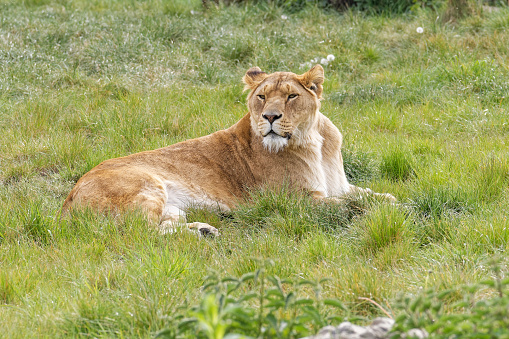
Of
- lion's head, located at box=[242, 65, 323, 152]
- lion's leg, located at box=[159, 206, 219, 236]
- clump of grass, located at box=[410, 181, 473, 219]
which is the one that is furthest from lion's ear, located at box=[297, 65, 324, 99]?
lion's leg, located at box=[159, 206, 219, 236]

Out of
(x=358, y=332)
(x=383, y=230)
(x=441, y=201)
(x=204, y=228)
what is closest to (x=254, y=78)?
(x=204, y=228)

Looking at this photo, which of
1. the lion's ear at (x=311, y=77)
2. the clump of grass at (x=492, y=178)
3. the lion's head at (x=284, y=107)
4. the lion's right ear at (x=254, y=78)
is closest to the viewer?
the clump of grass at (x=492, y=178)

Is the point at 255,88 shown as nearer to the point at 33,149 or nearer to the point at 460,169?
the point at 460,169

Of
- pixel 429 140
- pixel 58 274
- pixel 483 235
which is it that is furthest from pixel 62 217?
pixel 429 140

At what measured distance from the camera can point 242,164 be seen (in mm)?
5469

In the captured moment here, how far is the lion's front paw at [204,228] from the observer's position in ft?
15.1

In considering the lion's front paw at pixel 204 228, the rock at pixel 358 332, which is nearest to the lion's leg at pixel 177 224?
the lion's front paw at pixel 204 228

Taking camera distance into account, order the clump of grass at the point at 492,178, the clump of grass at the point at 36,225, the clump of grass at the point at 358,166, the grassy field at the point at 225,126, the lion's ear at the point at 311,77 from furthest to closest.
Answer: the clump of grass at the point at 358,166
the lion's ear at the point at 311,77
the clump of grass at the point at 492,178
the clump of grass at the point at 36,225
the grassy field at the point at 225,126

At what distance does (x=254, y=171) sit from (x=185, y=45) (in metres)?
4.82

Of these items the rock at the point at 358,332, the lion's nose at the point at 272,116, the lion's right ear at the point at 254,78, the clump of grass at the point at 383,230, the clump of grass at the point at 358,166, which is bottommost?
the clump of grass at the point at 358,166

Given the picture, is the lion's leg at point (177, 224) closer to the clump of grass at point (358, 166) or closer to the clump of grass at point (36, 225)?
the clump of grass at point (36, 225)

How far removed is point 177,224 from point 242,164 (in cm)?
112

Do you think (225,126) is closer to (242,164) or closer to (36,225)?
(242,164)

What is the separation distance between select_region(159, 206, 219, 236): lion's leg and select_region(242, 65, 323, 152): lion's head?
963 mm
